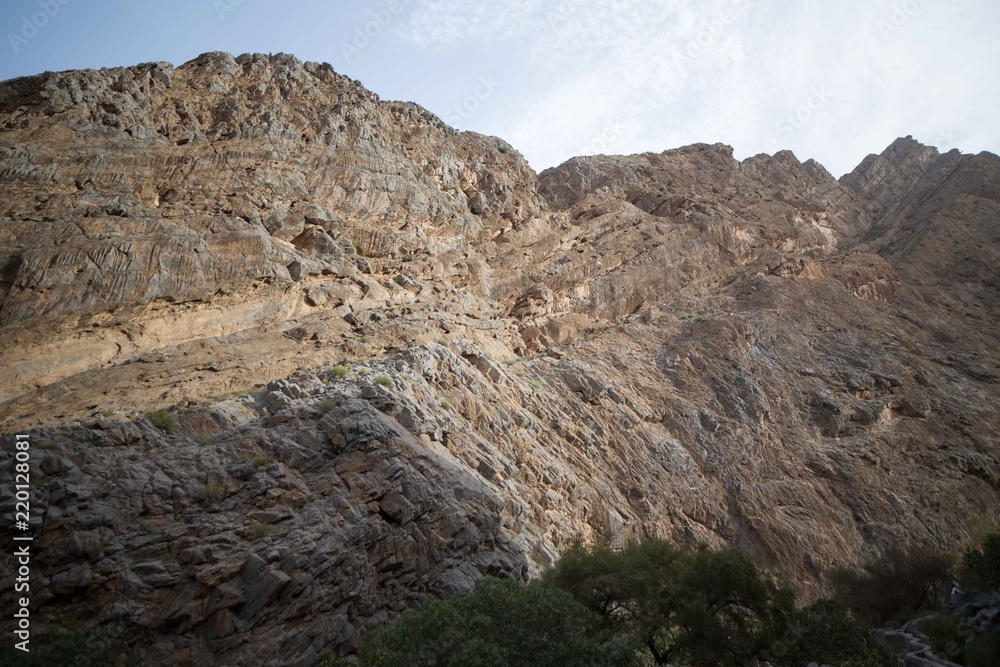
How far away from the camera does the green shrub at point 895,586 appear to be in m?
24.1

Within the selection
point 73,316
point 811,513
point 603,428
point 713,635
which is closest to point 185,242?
point 73,316

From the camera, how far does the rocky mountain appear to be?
14641 millimetres

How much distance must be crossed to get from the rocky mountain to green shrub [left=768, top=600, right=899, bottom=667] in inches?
275

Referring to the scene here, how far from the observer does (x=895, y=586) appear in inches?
962

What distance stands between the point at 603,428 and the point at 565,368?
4.04m

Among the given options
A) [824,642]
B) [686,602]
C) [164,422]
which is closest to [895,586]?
[824,642]

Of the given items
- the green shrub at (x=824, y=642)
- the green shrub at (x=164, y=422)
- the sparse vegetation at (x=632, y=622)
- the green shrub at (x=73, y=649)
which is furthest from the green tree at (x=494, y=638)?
the green shrub at (x=164, y=422)

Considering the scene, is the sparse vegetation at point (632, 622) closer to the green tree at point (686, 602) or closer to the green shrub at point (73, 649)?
the green tree at point (686, 602)

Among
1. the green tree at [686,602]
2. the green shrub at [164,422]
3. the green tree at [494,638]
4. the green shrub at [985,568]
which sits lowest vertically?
the green shrub at [985,568]

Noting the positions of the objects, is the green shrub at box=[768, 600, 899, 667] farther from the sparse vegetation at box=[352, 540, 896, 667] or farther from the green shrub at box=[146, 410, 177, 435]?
the green shrub at box=[146, 410, 177, 435]

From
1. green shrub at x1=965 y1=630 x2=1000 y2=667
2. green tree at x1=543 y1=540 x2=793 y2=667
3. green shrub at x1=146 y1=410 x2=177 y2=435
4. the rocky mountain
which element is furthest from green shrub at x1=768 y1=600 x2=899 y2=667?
green shrub at x1=146 y1=410 x2=177 y2=435

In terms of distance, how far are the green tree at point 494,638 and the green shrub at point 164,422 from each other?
801 cm

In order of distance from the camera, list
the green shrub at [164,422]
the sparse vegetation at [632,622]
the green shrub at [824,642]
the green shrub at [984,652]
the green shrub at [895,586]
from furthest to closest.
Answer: the green shrub at [895,586] → the green shrub at [164,422] → the green shrub at [824,642] → the green shrub at [984,652] → the sparse vegetation at [632,622]

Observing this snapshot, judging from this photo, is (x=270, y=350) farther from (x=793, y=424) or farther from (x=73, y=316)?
(x=793, y=424)
